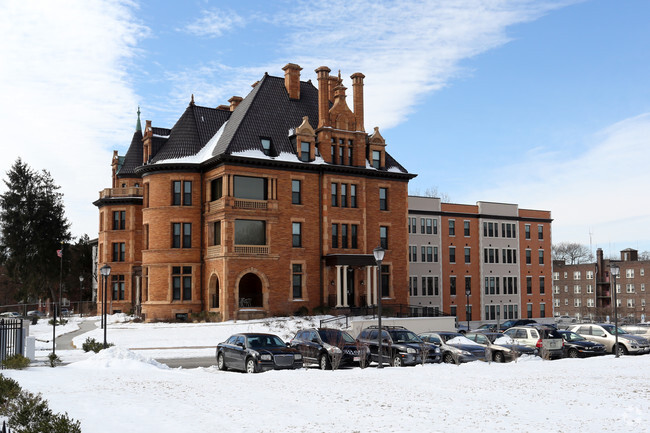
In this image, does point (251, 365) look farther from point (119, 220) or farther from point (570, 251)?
point (570, 251)

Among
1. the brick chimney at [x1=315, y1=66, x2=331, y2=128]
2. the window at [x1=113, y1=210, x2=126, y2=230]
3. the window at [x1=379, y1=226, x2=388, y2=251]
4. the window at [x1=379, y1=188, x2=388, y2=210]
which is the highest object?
the brick chimney at [x1=315, y1=66, x2=331, y2=128]

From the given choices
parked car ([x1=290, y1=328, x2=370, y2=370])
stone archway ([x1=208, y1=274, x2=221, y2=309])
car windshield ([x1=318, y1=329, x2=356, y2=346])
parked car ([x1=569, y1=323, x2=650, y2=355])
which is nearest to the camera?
parked car ([x1=290, y1=328, x2=370, y2=370])

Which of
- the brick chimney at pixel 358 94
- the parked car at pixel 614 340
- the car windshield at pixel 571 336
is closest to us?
the car windshield at pixel 571 336

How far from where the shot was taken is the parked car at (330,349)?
23.5 meters

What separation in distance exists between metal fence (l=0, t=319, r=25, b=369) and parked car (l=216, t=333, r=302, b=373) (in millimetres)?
6937

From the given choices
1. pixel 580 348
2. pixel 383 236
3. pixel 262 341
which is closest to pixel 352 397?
pixel 262 341

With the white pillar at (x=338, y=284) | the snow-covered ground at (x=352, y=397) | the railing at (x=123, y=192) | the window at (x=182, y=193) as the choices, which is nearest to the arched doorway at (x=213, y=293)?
the window at (x=182, y=193)

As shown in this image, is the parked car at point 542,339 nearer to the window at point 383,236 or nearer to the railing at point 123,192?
the window at point 383,236

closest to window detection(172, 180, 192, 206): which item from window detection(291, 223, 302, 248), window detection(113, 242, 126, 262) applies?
window detection(291, 223, 302, 248)

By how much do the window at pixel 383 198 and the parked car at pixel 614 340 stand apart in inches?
Answer: 951

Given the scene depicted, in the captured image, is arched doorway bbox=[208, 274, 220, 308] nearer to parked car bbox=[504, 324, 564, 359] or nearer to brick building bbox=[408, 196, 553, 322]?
brick building bbox=[408, 196, 553, 322]

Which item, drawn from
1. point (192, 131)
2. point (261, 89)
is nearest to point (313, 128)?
point (261, 89)

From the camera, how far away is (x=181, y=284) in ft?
160

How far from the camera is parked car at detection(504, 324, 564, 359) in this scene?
2845 cm
